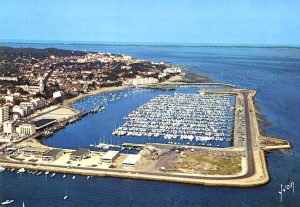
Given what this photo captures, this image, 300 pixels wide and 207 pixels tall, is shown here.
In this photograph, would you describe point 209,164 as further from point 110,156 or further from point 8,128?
point 8,128

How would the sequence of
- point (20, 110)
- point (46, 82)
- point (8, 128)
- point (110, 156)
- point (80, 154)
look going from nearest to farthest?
point (110, 156) → point (80, 154) → point (8, 128) → point (20, 110) → point (46, 82)

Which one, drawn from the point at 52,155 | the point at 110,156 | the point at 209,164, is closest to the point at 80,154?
the point at 52,155

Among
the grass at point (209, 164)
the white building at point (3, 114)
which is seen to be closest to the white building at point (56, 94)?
the white building at point (3, 114)

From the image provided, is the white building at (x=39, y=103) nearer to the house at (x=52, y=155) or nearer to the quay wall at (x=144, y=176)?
the house at (x=52, y=155)

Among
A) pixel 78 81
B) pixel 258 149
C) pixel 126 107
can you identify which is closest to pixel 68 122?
pixel 126 107

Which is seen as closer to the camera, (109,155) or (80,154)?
(109,155)

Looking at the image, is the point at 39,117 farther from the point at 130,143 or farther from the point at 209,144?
the point at 209,144
